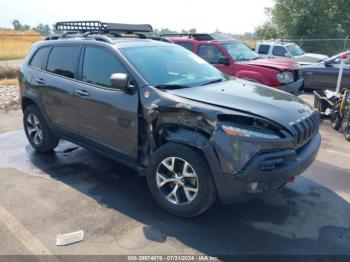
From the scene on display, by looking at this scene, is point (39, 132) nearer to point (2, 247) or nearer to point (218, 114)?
point (2, 247)

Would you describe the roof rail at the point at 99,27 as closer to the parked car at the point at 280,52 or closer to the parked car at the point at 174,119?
the parked car at the point at 174,119

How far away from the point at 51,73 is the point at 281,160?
3.44m

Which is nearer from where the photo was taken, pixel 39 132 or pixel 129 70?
pixel 129 70

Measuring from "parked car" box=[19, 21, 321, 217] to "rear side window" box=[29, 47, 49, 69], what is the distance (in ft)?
0.27

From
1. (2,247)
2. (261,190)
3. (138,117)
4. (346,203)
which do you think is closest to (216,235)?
(261,190)

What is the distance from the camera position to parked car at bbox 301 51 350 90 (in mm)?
10078

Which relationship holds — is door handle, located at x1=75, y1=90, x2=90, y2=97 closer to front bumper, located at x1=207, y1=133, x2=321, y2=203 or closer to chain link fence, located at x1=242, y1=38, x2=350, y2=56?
front bumper, located at x1=207, y1=133, x2=321, y2=203

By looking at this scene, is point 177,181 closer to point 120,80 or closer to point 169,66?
point 120,80

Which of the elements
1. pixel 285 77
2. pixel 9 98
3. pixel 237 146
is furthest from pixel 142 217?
pixel 9 98

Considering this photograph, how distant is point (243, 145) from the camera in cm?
302

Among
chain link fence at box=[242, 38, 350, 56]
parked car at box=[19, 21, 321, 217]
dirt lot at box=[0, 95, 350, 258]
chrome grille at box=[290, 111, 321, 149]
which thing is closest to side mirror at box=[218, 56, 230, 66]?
parked car at box=[19, 21, 321, 217]

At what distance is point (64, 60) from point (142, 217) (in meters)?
2.50

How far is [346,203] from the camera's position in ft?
12.9

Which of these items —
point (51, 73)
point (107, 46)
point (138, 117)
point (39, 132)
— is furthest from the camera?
point (39, 132)
